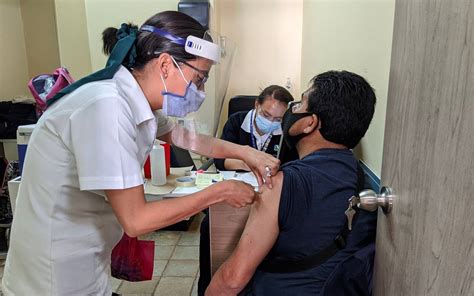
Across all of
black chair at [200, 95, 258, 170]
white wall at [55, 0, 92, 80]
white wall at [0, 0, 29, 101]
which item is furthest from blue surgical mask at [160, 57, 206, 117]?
white wall at [0, 0, 29, 101]

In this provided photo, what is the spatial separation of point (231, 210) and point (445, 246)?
2.70 feet

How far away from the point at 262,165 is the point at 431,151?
61 centimetres

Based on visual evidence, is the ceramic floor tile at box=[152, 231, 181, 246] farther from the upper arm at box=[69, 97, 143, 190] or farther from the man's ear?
A: the upper arm at box=[69, 97, 143, 190]

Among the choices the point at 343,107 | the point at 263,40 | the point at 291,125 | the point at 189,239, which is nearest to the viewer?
the point at 343,107

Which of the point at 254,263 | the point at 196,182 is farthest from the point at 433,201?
the point at 196,182

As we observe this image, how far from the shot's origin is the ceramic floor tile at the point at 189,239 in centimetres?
274

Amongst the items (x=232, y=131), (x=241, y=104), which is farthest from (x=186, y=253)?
(x=241, y=104)

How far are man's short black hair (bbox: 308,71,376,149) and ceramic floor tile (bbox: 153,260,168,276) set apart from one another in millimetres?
1641

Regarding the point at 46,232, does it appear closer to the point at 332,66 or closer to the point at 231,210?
the point at 231,210

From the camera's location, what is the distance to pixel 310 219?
40.7 inches

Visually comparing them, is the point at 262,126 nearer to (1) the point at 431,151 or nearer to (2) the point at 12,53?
(1) the point at 431,151

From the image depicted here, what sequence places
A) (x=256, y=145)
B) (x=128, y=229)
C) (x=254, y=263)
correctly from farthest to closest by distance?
1. (x=256, y=145)
2. (x=254, y=263)
3. (x=128, y=229)

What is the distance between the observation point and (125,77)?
36.9 inches

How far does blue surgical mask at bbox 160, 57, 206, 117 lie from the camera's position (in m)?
1.01
